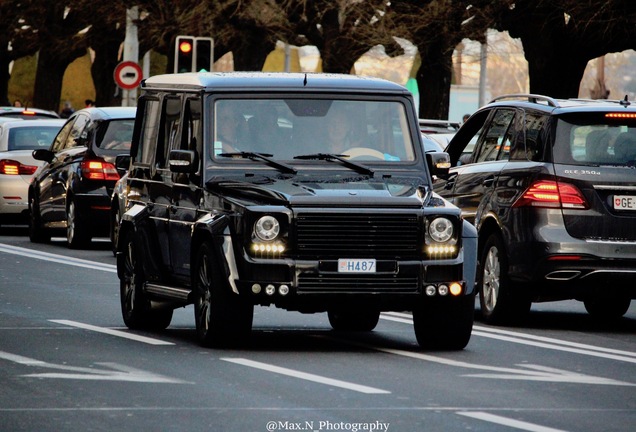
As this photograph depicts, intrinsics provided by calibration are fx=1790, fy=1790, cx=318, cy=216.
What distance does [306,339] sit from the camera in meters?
12.8

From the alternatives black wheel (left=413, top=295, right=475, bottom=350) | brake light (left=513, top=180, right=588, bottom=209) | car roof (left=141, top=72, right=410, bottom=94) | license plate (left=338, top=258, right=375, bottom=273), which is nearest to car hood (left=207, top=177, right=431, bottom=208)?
license plate (left=338, top=258, right=375, bottom=273)

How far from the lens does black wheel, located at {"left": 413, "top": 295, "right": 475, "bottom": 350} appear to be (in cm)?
1187

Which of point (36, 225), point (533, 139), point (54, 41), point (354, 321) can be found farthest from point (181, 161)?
point (54, 41)

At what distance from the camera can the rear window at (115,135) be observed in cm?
2241

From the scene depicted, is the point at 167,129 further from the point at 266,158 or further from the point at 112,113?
the point at 112,113

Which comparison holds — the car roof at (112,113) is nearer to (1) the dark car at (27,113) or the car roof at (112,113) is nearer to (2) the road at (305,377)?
(2) the road at (305,377)

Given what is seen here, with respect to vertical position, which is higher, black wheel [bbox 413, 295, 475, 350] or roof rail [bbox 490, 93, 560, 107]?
roof rail [bbox 490, 93, 560, 107]

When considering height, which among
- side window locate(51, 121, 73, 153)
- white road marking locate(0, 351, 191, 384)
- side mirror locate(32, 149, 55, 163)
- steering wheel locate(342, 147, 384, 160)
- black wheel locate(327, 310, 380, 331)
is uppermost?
steering wheel locate(342, 147, 384, 160)

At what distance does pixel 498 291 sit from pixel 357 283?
10.1ft

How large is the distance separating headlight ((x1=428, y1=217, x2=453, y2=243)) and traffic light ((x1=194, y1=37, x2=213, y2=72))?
21905 millimetres

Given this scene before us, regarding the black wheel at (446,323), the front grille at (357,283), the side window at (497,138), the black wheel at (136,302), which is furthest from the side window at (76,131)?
the front grille at (357,283)

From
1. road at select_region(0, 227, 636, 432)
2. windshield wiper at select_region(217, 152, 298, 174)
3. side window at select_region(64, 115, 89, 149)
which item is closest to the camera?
road at select_region(0, 227, 636, 432)

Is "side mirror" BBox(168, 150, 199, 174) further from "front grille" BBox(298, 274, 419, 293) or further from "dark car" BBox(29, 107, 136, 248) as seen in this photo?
"dark car" BBox(29, 107, 136, 248)

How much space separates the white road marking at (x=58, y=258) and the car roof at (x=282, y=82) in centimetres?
709
